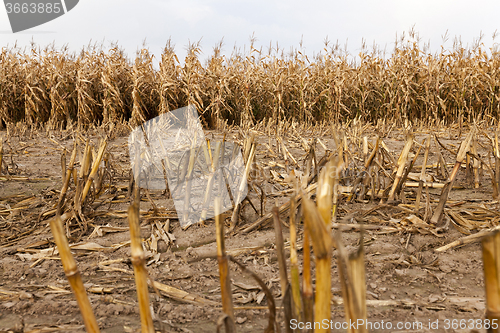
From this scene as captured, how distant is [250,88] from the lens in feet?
21.4

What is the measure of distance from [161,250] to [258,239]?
507mm

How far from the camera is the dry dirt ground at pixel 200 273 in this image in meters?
1.23

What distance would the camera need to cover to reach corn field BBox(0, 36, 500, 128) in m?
6.12

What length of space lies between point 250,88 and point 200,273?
17.5ft

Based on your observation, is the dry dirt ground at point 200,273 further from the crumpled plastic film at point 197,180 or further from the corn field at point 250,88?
the corn field at point 250,88

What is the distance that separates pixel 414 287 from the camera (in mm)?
1443

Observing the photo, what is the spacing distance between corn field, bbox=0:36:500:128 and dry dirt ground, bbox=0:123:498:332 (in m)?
4.00

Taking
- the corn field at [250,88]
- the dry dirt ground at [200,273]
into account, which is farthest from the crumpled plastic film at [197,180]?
the corn field at [250,88]

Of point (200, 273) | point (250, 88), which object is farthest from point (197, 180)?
point (250, 88)

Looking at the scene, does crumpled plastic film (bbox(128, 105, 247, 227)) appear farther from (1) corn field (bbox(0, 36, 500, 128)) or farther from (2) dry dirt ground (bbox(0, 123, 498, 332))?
(1) corn field (bbox(0, 36, 500, 128))

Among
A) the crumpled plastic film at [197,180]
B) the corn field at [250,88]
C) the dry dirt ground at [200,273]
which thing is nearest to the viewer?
the dry dirt ground at [200,273]

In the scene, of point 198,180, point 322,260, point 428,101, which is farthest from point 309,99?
point 322,260

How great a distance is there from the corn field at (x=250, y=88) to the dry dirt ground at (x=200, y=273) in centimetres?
400

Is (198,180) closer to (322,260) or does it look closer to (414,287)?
(414,287)
